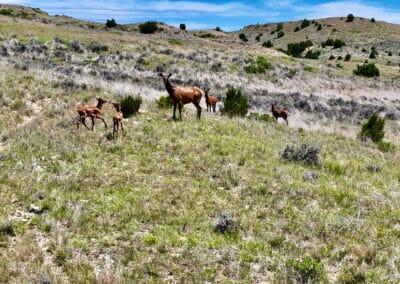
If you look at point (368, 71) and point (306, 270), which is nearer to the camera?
point (306, 270)

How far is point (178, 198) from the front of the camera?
30.0ft

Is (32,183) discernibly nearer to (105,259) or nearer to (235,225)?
(105,259)

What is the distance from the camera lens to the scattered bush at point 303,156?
12074 millimetres

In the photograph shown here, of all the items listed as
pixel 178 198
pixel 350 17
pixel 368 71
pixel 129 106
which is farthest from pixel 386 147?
pixel 350 17

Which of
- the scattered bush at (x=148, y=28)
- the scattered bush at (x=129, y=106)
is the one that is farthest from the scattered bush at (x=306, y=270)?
the scattered bush at (x=148, y=28)

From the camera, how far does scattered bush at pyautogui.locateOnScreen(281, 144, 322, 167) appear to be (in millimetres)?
12074

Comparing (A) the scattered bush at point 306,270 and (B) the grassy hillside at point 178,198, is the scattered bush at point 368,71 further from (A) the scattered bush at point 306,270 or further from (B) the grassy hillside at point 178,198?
(A) the scattered bush at point 306,270

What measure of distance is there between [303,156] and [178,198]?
464 cm

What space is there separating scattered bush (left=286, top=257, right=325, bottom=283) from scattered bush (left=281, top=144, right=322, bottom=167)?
17.5 ft

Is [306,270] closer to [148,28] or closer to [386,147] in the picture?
[386,147]

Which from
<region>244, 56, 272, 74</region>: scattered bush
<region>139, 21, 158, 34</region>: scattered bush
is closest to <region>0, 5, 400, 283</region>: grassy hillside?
<region>244, 56, 272, 74</region>: scattered bush

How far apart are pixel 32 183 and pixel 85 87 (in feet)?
29.7

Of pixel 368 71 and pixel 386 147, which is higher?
pixel 368 71

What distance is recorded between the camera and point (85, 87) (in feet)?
57.1
